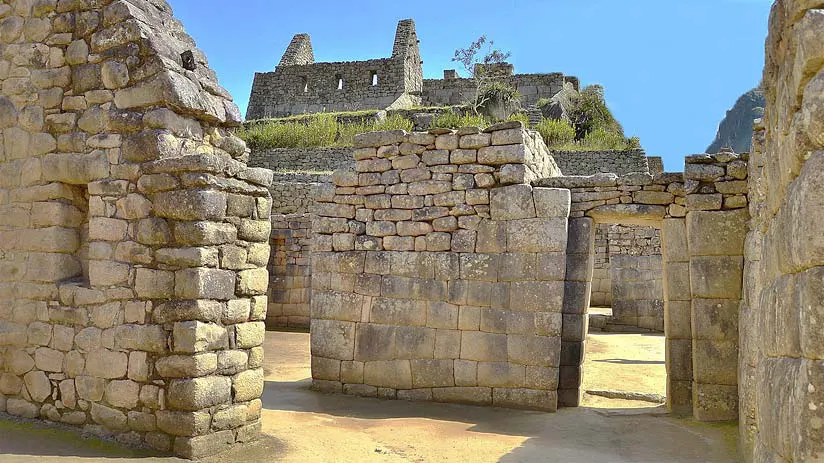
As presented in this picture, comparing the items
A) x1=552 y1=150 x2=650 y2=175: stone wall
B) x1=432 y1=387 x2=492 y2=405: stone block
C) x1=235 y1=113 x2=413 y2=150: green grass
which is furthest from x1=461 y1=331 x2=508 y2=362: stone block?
x1=235 y1=113 x2=413 y2=150: green grass

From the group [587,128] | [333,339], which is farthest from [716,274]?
[587,128]

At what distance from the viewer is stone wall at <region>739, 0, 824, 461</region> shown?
168 centimetres

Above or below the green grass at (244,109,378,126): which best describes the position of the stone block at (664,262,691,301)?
below

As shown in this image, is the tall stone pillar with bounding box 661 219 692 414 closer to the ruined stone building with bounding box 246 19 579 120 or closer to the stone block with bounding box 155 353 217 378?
the stone block with bounding box 155 353 217 378

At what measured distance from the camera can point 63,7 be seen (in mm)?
5941

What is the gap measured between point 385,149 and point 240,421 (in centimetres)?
437

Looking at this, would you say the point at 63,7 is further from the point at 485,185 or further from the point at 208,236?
the point at 485,185

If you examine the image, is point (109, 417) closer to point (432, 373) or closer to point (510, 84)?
point (432, 373)

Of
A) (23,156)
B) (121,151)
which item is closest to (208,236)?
(121,151)

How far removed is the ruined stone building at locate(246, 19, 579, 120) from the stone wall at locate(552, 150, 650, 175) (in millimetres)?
9578

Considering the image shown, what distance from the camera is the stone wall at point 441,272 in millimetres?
7594

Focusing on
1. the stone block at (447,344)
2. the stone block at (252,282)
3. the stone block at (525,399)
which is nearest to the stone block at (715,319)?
the stone block at (525,399)

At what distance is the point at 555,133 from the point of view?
24.9 meters

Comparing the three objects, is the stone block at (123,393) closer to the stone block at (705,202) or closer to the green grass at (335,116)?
the stone block at (705,202)
